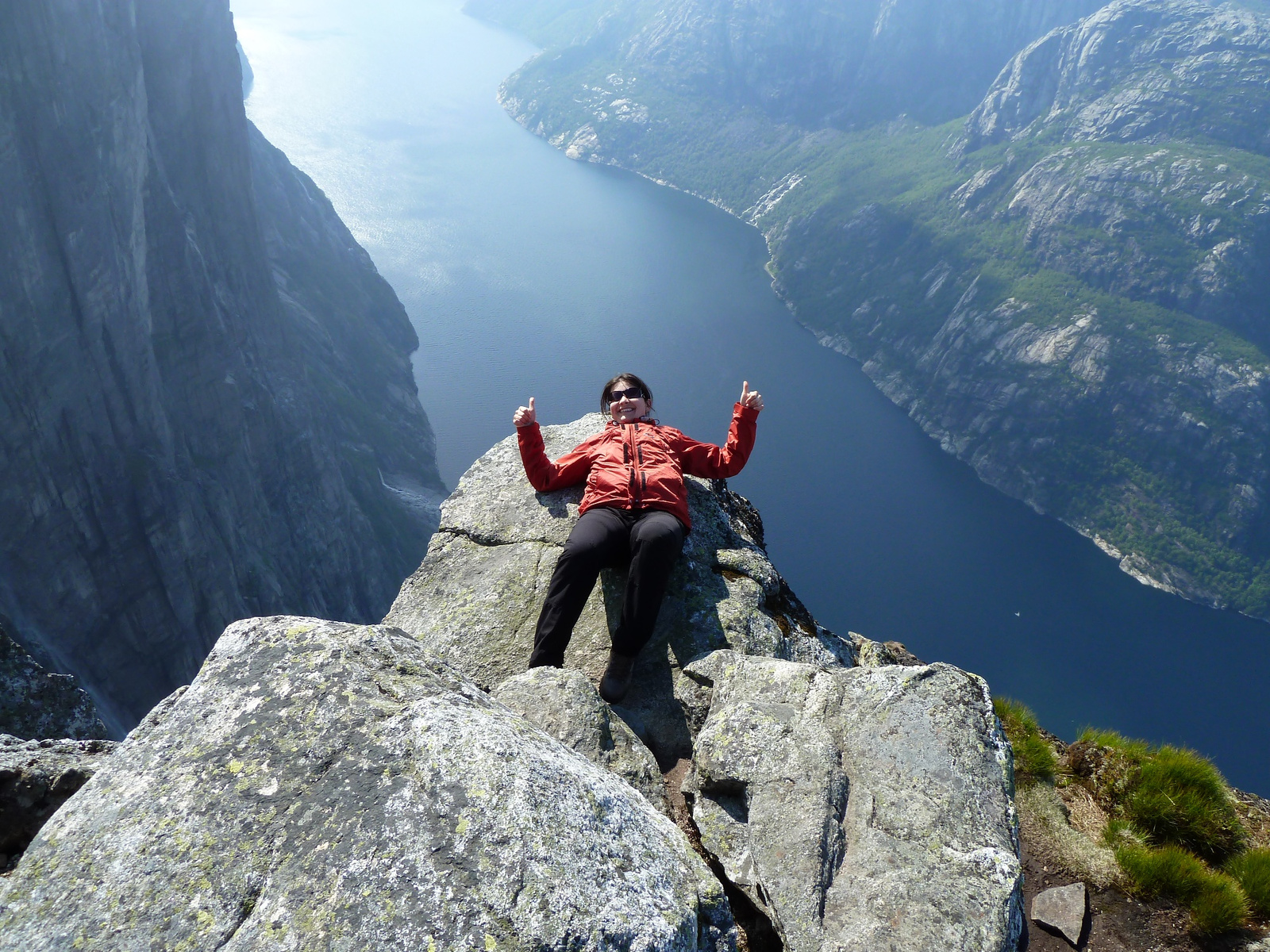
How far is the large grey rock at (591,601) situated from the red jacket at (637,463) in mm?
455

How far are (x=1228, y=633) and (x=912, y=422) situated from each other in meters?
72.2

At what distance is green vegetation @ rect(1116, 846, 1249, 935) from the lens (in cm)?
657

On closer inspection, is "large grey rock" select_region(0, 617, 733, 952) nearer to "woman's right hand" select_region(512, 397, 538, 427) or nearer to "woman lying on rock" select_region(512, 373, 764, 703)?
"woman lying on rock" select_region(512, 373, 764, 703)

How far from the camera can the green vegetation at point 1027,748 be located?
8.34 metres

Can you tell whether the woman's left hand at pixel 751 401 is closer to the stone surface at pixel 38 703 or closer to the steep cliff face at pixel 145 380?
the stone surface at pixel 38 703

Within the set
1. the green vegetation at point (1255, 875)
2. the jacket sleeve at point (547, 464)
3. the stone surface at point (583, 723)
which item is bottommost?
the stone surface at point (583, 723)

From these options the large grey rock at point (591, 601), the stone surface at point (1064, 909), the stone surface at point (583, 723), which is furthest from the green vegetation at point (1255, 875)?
the stone surface at point (583, 723)

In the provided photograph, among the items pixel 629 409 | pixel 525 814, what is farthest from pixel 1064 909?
pixel 629 409

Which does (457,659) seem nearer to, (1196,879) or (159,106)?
(1196,879)

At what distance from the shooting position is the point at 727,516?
36.1 ft

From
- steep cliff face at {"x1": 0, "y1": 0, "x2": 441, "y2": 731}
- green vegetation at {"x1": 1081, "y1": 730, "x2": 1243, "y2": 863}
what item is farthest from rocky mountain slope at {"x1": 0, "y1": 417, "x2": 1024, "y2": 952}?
steep cliff face at {"x1": 0, "y1": 0, "x2": 441, "y2": 731}

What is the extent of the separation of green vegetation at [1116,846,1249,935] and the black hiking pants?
5083 millimetres

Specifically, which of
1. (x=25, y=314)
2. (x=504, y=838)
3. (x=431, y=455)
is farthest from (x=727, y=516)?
(x=431, y=455)

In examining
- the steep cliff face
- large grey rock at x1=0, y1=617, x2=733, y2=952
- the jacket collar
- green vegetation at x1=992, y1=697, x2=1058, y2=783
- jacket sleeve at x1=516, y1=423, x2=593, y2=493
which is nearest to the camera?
large grey rock at x1=0, y1=617, x2=733, y2=952
